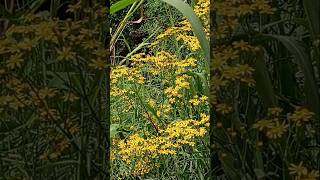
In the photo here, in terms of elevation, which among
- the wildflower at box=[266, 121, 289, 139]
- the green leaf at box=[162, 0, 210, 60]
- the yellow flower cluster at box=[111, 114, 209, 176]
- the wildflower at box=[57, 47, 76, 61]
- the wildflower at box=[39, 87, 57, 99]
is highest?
the green leaf at box=[162, 0, 210, 60]

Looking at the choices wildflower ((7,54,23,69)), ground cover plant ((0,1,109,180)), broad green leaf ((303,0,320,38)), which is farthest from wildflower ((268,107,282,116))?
wildflower ((7,54,23,69))

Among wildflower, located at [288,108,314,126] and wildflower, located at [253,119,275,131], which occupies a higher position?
wildflower, located at [288,108,314,126]

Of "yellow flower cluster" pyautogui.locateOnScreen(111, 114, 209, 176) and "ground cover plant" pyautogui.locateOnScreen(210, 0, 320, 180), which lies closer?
→ "ground cover plant" pyautogui.locateOnScreen(210, 0, 320, 180)

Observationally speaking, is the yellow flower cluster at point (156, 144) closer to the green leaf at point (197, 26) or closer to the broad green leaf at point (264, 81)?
the green leaf at point (197, 26)

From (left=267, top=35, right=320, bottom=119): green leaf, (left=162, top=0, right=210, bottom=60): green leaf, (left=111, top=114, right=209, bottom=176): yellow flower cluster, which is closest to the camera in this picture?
(left=267, top=35, right=320, bottom=119): green leaf

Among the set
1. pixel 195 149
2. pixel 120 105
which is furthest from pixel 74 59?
pixel 120 105

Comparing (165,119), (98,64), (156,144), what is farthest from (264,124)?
(165,119)

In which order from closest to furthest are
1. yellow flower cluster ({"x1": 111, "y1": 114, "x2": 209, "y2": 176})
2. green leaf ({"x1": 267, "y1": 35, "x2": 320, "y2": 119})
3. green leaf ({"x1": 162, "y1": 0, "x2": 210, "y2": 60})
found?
1. green leaf ({"x1": 267, "y1": 35, "x2": 320, "y2": 119})
2. green leaf ({"x1": 162, "y1": 0, "x2": 210, "y2": 60})
3. yellow flower cluster ({"x1": 111, "y1": 114, "x2": 209, "y2": 176})

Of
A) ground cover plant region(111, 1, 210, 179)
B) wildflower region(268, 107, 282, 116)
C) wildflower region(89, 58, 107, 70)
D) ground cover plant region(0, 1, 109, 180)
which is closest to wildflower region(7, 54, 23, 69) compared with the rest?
ground cover plant region(0, 1, 109, 180)

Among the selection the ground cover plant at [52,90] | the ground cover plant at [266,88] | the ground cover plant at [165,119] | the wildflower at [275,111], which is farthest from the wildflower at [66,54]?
the ground cover plant at [165,119]

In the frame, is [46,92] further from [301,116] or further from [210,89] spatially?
[301,116]

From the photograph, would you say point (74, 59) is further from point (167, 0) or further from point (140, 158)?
point (140, 158)

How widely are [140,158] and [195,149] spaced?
162 millimetres

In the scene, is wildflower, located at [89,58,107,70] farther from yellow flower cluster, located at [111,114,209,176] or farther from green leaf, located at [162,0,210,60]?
yellow flower cluster, located at [111,114,209,176]
